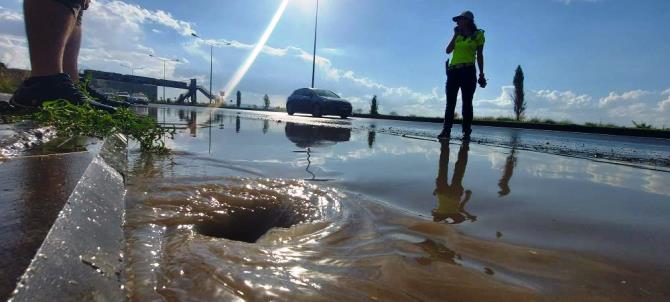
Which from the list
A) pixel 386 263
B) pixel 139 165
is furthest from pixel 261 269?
pixel 139 165

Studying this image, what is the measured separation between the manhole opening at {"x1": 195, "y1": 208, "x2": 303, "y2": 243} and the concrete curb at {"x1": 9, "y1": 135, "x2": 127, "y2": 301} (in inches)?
14.2

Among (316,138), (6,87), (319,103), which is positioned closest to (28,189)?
(316,138)

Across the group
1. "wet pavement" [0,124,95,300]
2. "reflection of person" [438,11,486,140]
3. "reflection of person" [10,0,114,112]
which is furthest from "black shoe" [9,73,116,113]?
"reflection of person" [438,11,486,140]

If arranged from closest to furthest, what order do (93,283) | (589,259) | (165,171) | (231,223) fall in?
1. (93,283)
2. (589,259)
3. (231,223)
4. (165,171)

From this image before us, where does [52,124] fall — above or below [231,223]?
above

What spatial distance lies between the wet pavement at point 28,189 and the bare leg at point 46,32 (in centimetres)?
152

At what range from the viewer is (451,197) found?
2154mm

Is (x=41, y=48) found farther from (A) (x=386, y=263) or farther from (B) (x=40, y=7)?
(A) (x=386, y=263)

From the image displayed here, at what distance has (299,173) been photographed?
267 cm

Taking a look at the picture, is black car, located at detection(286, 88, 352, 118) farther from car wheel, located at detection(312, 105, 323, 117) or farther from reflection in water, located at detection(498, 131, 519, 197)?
reflection in water, located at detection(498, 131, 519, 197)

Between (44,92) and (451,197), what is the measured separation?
3.31 metres

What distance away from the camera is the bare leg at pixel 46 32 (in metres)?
3.12

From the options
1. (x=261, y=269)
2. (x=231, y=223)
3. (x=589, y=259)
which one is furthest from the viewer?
(x=231, y=223)

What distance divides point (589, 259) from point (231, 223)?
4.35 feet
